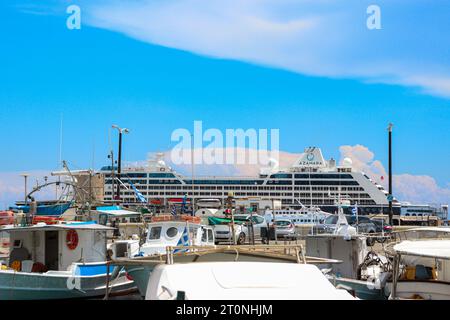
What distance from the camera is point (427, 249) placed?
13.0 m

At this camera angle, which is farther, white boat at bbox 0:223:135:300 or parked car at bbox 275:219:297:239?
parked car at bbox 275:219:297:239

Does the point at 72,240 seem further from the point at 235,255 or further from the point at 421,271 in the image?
the point at 421,271

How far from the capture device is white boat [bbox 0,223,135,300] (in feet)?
58.9

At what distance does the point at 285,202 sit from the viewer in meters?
95.9

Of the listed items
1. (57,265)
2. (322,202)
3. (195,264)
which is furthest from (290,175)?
(195,264)

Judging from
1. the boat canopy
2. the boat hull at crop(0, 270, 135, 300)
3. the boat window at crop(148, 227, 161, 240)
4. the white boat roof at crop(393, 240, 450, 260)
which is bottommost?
the boat hull at crop(0, 270, 135, 300)

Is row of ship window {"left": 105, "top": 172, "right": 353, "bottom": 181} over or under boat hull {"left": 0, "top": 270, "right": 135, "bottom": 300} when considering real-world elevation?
over

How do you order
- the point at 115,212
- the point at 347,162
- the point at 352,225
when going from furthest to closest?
the point at 347,162
the point at 352,225
the point at 115,212

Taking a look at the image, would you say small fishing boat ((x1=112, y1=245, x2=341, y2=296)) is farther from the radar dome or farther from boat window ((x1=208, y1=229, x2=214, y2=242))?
the radar dome

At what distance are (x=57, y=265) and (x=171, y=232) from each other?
3.91 meters

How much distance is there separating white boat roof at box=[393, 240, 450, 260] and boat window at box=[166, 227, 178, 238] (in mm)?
9364

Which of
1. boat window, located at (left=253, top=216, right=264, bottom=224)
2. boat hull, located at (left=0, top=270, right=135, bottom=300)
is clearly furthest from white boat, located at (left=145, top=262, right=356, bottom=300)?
boat window, located at (left=253, top=216, right=264, bottom=224)

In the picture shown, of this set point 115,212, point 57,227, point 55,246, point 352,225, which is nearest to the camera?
point 57,227

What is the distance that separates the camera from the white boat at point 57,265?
17.9 meters
